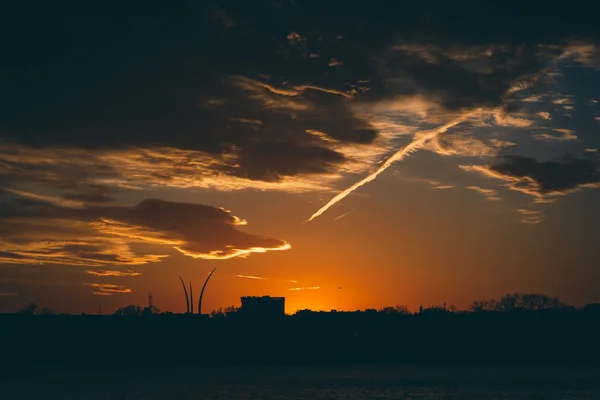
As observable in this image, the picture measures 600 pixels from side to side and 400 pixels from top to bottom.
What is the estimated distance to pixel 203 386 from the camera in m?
146

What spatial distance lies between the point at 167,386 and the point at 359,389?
3847 cm

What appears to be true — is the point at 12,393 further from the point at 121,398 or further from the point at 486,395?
the point at 486,395

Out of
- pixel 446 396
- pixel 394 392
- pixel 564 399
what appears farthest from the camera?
pixel 394 392

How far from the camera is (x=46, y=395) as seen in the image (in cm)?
12519

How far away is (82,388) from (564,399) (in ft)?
290

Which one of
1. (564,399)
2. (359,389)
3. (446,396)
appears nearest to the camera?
(564,399)

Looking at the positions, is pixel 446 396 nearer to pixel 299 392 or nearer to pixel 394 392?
pixel 394 392

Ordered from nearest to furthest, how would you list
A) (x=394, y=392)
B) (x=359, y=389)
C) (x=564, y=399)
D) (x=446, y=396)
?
(x=564, y=399) < (x=446, y=396) < (x=394, y=392) < (x=359, y=389)

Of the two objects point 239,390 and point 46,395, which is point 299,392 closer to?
point 239,390

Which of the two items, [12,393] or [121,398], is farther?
[12,393]

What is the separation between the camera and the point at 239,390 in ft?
453

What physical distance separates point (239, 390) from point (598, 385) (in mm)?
69898

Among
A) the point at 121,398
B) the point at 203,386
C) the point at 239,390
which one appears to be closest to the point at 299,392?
the point at 239,390

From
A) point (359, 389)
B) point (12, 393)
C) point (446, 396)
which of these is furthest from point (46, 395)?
point (446, 396)
